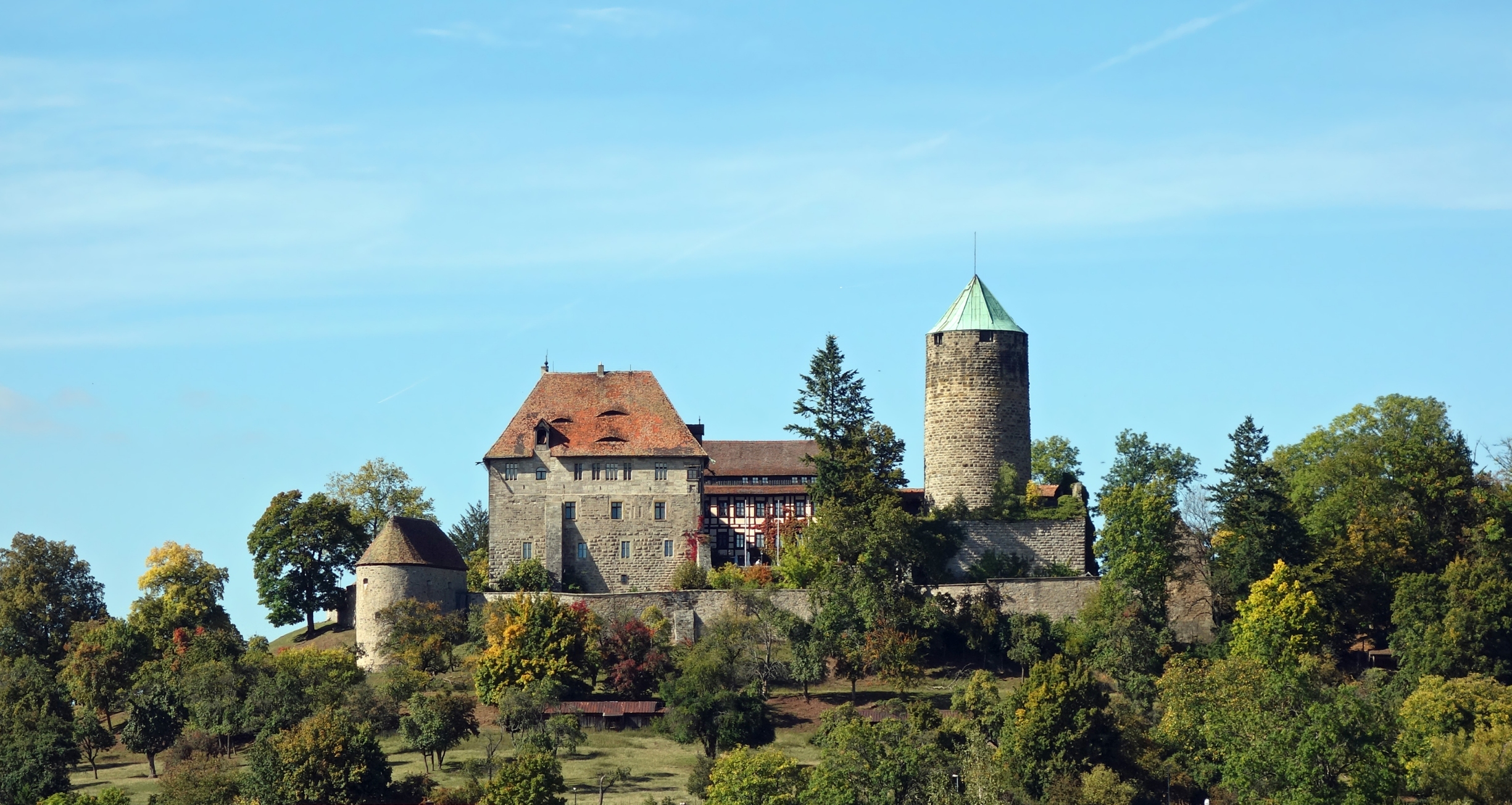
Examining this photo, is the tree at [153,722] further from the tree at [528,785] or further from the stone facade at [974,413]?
the stone facade at [974,413]

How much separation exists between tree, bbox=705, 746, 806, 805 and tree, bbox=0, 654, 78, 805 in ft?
61.1

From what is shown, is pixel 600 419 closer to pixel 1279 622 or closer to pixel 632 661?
pixel 632 661

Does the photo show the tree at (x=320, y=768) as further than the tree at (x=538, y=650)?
No

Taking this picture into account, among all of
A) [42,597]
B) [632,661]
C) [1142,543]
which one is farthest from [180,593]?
[1142,543]

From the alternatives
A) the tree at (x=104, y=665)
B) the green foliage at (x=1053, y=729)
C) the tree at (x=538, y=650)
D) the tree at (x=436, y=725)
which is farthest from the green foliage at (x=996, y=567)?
the tree at (x=104, y=665)

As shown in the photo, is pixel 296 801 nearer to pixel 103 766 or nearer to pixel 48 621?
pixel 103 766

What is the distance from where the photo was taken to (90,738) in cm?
7438

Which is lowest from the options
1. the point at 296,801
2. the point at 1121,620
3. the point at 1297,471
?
the point at 296,801

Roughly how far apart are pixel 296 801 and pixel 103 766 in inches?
468

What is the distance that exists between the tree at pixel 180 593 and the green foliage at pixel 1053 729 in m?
30.7

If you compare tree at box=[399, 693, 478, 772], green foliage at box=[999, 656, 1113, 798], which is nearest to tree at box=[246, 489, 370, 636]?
tree at box=[399, 693, 478, 772]

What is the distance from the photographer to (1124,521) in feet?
260

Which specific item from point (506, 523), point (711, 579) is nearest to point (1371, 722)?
point (711, 579)

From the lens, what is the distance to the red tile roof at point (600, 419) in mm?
88000
